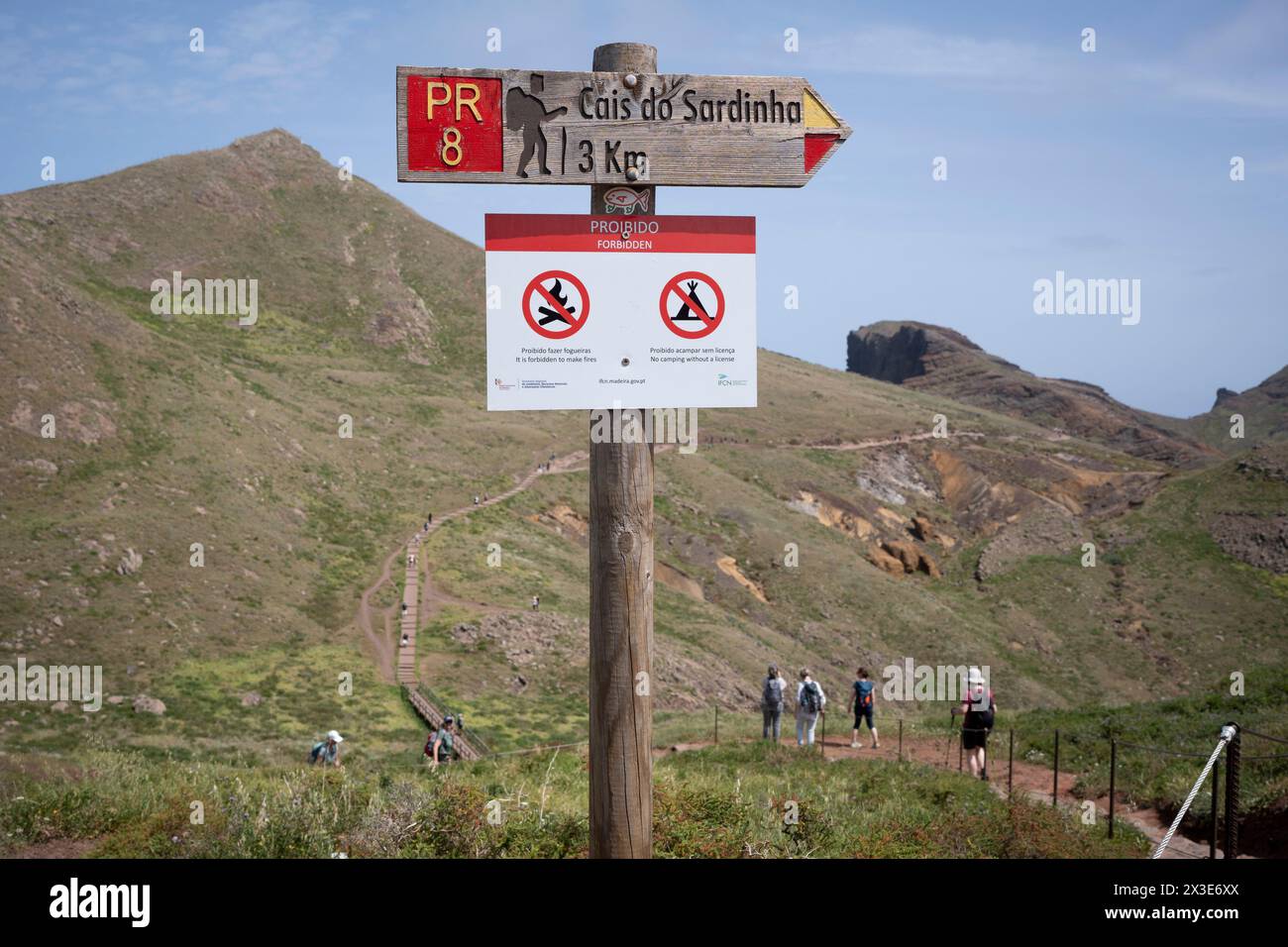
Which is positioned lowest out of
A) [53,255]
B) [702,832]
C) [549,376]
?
[702,832]

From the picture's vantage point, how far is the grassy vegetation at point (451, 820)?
238 inches

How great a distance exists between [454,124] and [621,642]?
245 cm

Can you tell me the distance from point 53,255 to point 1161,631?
71.7 metres

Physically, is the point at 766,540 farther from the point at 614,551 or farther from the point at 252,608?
the point at 614,551

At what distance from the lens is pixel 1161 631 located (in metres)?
46.7

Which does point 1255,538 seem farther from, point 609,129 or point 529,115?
point 529,115

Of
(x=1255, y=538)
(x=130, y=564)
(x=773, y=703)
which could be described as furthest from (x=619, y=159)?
(x=1255, y=538)

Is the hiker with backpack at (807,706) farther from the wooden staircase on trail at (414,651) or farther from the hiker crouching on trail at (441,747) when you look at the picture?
the wooden staircase on trail at (414,651)

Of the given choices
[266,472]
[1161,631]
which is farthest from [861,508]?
[266,472]

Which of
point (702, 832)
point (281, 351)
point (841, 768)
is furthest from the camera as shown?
point (281, 351)

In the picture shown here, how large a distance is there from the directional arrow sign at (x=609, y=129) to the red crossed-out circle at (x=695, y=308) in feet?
1.44

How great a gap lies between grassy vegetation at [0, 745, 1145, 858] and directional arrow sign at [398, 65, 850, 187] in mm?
3836
